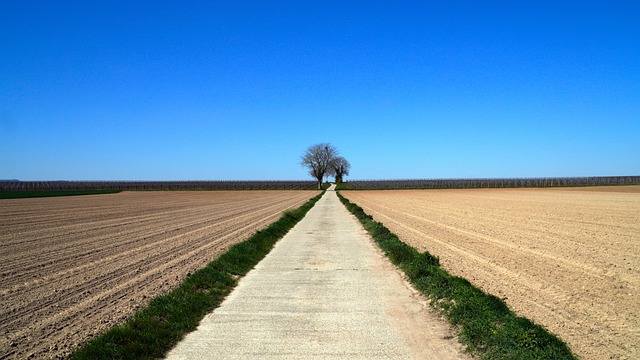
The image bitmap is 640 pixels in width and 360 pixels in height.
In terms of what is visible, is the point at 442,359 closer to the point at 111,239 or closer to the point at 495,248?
the point at 495,248

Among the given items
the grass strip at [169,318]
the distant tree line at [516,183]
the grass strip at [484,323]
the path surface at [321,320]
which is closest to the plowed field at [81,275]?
the grass strip at [169,318]

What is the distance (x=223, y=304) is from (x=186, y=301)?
2.17ft

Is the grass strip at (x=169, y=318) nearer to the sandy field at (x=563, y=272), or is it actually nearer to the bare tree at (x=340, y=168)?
the sandy field at (x=563, y=272)

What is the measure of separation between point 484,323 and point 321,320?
2.39 m

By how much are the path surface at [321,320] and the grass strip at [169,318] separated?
0.77ft

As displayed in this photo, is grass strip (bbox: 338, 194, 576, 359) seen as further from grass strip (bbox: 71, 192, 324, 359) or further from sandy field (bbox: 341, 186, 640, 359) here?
grass strip (bbox: 71, 192, 324, 359)

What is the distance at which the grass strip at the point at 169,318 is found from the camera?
5.96 meters

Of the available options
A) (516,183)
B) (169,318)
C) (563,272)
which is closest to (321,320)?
(169,318)

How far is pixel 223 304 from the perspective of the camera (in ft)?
28.3

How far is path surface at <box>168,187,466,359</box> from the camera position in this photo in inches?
238

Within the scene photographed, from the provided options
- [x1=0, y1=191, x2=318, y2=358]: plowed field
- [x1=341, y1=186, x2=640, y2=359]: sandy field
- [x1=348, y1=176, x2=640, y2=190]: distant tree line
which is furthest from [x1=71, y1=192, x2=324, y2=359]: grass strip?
[x1=348, y1=176, x2=640, y2=190]: distant tree line

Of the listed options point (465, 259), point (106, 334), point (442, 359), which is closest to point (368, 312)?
point (442, 359)

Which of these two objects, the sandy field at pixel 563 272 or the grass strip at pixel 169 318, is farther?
the sandy field at pixel 563 272

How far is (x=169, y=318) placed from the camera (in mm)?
7402
